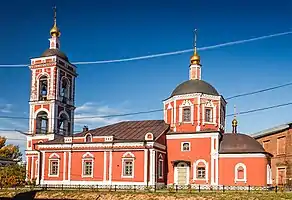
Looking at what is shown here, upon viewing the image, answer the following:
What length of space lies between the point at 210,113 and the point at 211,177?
5.78m

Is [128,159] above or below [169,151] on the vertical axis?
below

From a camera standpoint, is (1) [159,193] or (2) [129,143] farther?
(2) [129,143]

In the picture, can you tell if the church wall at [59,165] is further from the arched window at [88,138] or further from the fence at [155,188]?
the arched window at [88,138]

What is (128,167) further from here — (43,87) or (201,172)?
(43,87)

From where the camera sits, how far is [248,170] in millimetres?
36562

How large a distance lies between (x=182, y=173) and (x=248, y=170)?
5.63m

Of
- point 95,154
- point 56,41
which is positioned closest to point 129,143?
point 95,154

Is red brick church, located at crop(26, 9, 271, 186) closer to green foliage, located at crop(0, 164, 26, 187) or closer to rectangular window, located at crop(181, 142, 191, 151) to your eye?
rectangular window, located at crop(181, 142, 191, 151)

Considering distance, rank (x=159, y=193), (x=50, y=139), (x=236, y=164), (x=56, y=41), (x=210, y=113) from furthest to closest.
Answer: (x=56, y=41) → (x=50, y=139) → (x=210, y=113) → (x=236, y=164) → (x=159, y=193)

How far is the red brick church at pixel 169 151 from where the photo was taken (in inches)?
1462

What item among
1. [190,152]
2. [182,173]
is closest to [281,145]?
[190,152]

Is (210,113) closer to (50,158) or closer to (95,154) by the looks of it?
(95,154)

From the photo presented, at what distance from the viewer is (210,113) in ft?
132

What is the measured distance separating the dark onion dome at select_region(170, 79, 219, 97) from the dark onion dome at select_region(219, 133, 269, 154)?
4682mm
